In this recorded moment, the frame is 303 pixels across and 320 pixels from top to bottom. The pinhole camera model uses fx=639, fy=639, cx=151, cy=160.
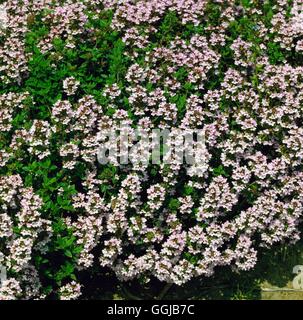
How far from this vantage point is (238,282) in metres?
8.73

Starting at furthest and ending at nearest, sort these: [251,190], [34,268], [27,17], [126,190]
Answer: [27,17]
[251,190]
[126,190]
[34,268]

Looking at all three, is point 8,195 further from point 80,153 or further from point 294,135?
point 294,135

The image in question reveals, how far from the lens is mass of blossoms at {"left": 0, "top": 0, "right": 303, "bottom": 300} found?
7723 millimetres

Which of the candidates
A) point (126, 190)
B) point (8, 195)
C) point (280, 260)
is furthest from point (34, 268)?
point (280, 260)

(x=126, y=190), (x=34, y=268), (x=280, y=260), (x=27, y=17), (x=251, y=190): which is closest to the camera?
(x=34, y=268)

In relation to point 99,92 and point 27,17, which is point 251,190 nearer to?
point 99,92

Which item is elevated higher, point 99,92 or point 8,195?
point 99,92

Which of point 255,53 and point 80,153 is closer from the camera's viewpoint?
point 80,153

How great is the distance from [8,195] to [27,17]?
352 centimetres

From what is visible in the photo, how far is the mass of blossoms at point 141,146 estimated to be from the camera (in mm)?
7723

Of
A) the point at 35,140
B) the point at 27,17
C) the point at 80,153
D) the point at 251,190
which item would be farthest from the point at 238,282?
the point at 27,17

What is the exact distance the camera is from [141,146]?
8047 millimetres

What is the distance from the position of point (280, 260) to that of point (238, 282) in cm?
76

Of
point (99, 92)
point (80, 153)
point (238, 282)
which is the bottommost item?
point (238, 282)
